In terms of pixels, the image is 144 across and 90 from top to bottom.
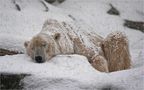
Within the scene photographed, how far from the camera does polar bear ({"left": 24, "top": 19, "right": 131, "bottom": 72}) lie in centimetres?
647

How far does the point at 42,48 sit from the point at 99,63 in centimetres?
113

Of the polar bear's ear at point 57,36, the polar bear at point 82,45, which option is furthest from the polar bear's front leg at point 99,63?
the polar bear's ear at point 57,36

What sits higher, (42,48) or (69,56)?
(69,56)

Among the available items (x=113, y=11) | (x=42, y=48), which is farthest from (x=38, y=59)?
(x=113, y=11)

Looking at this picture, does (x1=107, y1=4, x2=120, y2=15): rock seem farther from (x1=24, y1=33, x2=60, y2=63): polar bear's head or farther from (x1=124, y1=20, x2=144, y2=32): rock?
(x1=24, y1=33, x2=60, y2=63): polar bear's head

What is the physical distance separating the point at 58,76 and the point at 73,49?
1.93 metres

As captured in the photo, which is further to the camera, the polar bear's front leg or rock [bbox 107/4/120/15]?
rock [bbox 107/4/120/15]

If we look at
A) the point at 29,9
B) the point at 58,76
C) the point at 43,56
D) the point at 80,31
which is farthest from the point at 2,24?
the point at 58,76

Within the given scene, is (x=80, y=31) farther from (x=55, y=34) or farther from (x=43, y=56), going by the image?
(x=43, y=56)

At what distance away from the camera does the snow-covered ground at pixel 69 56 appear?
494cm

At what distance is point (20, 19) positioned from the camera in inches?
438

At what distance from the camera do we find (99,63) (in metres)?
6.61

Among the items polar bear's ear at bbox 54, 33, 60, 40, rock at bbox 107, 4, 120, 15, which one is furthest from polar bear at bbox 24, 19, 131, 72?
rock at bbox 107, 4, 120, 15

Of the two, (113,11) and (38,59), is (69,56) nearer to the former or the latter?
(38,59)
